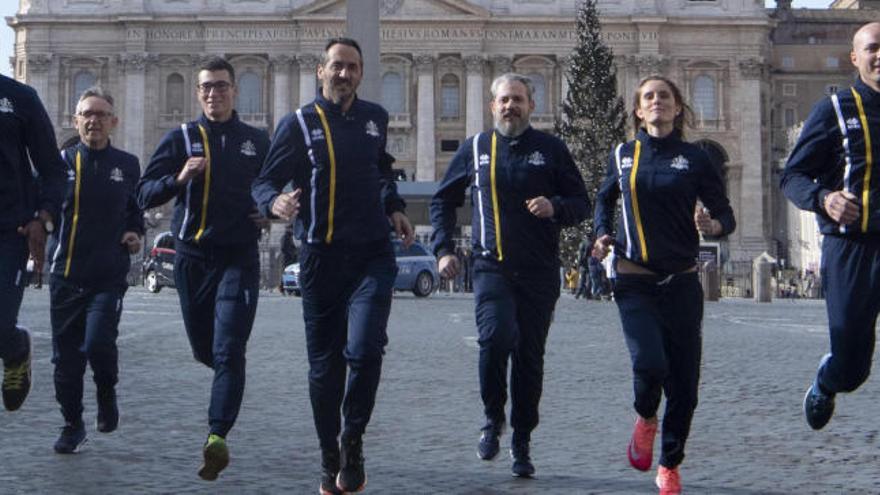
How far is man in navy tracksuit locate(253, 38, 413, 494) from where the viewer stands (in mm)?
6262

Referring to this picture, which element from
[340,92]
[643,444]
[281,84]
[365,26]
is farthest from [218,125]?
[281,84]

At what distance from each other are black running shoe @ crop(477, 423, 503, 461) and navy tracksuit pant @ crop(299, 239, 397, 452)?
94 centimetres

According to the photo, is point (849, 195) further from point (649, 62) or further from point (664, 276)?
point (649, 62)

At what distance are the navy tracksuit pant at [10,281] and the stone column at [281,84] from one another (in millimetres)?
66240

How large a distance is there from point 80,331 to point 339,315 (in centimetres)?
192

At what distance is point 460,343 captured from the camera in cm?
1616

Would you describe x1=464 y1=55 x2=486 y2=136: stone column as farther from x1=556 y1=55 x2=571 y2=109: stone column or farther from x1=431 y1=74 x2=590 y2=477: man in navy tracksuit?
x1=431 y1=74 x2=590 y2=477: man in navy tracksuit

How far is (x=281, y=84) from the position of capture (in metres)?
72.4

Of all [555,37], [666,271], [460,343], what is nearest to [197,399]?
[666,271]

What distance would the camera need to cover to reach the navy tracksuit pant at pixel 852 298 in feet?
20.0

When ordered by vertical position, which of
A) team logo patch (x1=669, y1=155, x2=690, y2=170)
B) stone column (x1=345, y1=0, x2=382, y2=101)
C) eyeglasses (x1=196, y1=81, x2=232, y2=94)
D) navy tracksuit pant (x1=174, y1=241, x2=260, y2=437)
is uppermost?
stone column (x1=345, y1=0, x2=382, y2=101)

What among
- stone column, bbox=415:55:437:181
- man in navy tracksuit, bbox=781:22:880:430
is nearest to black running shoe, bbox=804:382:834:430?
man in navy tracksuit, bbox=781:22:880:430

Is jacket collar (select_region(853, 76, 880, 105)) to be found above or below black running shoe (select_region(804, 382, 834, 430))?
above

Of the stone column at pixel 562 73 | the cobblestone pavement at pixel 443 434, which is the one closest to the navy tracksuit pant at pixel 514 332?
the cobblestone pavement at pixel 443 434
